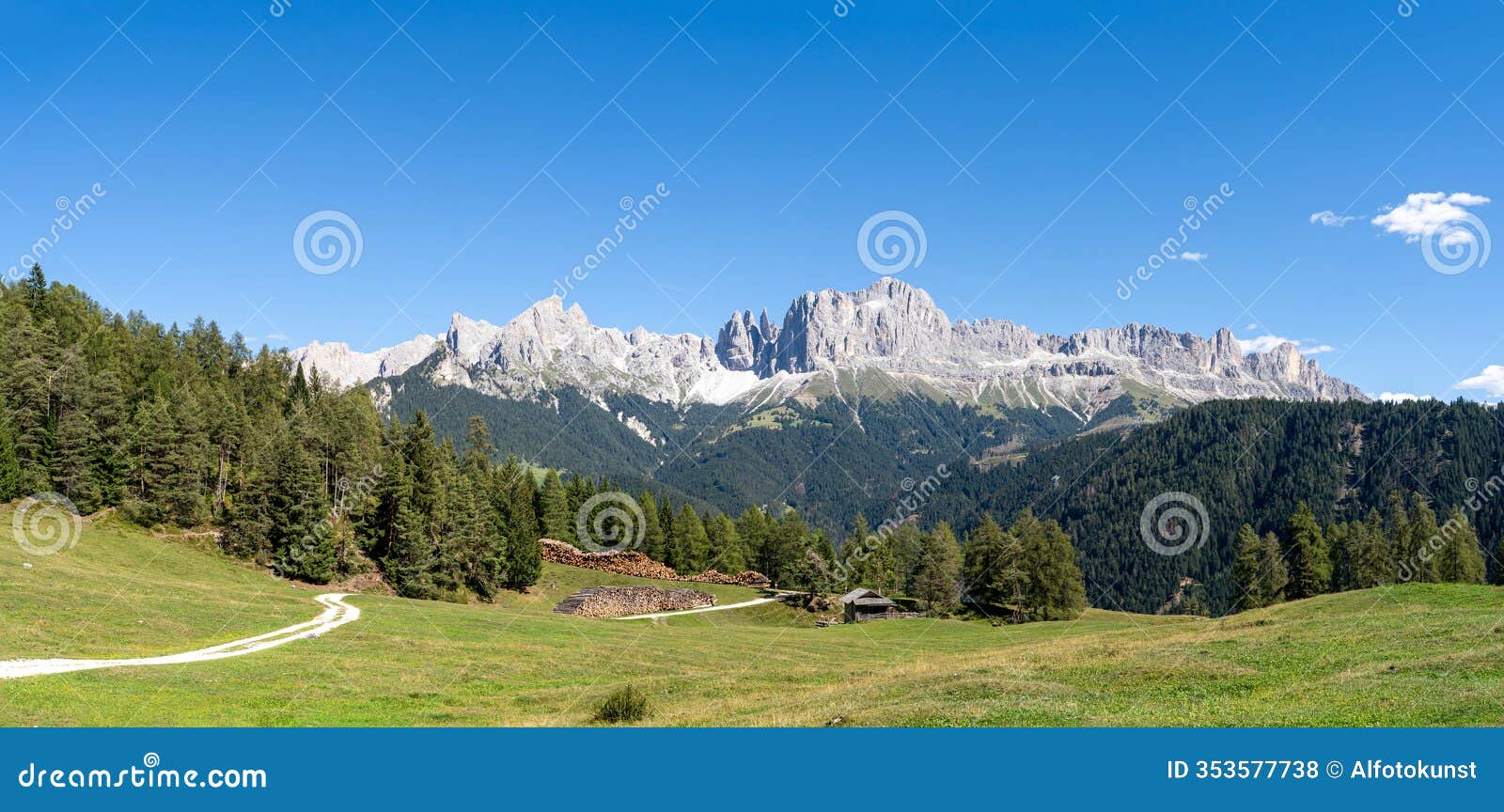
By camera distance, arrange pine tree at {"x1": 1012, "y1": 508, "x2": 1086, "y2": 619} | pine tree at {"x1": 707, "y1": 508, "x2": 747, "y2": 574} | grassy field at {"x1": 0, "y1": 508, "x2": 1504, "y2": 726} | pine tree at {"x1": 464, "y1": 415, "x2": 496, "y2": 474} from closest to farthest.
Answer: grassy field at {"x1": 0, "y1": 508, "x2": 1504, "y2": 726}
pine tree at {"x1": 1012, "y1": 508, "x2": 1086, "y2": 619}
pine tree at {"x1": 464, "y1": 415, "x2": 496, "y2": 474}
pine tree at {"x1": 707, "y1": 508, "x2": 747, "y2": 574}

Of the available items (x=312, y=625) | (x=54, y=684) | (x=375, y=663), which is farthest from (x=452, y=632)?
(x=54, y=684)

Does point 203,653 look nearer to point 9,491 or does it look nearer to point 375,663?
point 375,663

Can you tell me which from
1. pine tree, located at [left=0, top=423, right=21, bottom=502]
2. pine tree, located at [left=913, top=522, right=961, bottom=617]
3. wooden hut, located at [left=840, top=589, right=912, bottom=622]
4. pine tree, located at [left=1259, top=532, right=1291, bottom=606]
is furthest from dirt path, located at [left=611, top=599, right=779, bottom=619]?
pine tree, located at [left=1259, top=532, right=1291, bottom=606]

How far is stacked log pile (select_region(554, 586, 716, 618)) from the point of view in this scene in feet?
233

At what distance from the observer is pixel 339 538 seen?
71562 millimetres

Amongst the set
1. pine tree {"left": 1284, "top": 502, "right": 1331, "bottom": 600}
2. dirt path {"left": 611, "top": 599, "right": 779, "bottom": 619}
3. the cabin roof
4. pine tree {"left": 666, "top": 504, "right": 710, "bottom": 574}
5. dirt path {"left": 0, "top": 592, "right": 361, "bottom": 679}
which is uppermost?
pine tree {"left": 1284, "top": 502, "right": 1331, "bottom": 600}

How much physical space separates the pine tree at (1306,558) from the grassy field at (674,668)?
61.4m

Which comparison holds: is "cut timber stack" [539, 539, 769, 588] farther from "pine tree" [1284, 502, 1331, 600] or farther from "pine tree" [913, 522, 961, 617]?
"pine tree" [1284, 502, 1331, 600]

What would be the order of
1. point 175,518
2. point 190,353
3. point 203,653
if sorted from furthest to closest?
point 190,353, point 175,518, point 203,653

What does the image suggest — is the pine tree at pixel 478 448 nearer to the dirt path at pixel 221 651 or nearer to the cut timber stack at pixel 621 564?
the cut timber stack at pixel 621 564

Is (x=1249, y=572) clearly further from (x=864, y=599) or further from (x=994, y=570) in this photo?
(x=864, y=599)

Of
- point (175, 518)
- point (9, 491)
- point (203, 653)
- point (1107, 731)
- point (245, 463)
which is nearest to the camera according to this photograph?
point (1107, 731)

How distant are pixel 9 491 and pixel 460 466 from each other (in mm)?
38798

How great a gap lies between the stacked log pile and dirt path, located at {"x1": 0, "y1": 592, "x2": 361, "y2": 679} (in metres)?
20.7
